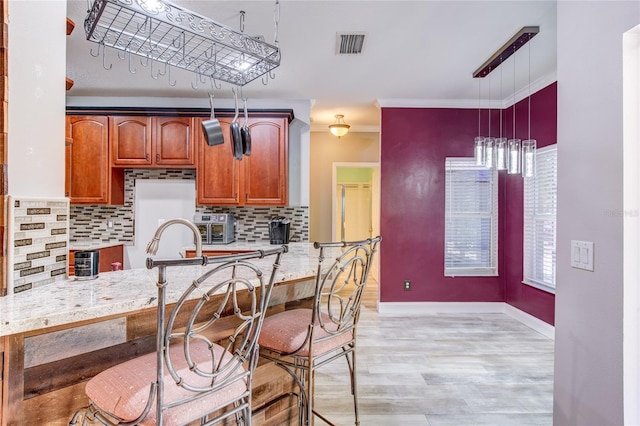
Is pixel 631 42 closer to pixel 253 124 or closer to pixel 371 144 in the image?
pixel 253 124

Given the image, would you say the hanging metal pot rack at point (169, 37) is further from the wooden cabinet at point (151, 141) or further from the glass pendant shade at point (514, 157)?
the glass pendant shade at point (514, 157)

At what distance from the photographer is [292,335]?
156 cm

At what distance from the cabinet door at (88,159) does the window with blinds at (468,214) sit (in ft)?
13.5

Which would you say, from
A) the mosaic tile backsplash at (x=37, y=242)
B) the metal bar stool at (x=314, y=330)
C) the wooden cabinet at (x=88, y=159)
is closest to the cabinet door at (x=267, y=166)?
the wooden cabinet at (x=88, y=159)

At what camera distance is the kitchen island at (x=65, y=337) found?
1.04m

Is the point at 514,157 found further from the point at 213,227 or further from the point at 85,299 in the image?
the point at 213,227

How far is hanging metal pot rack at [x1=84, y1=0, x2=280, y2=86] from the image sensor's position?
1614mm

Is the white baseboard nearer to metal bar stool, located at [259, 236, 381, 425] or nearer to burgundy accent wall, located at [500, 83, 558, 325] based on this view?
burgundy accent wall, located at [500, 83, 558, 325]

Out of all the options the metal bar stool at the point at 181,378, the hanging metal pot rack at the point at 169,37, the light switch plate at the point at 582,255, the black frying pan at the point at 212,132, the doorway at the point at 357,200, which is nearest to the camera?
the metal bar stool at the point at 181,378

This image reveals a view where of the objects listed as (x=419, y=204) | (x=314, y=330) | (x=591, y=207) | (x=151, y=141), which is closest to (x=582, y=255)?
(x=591, y=207)

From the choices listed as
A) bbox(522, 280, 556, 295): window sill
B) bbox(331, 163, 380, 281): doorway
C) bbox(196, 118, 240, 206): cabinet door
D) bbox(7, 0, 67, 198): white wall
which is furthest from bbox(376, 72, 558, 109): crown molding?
bbox(7, 0, 67, 198): white wall

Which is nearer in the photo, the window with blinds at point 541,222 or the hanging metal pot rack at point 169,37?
the hanging metal pot rack at point 169,37

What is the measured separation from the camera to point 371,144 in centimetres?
581

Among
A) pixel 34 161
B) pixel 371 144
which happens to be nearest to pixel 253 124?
pixel 371 144
